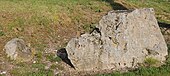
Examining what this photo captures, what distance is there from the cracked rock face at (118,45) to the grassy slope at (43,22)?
0.76m

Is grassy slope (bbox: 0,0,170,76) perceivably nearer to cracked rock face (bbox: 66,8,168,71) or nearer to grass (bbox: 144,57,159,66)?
grass (bbox: 144,57,159,66)

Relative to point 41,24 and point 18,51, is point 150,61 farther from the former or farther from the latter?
point 41,24

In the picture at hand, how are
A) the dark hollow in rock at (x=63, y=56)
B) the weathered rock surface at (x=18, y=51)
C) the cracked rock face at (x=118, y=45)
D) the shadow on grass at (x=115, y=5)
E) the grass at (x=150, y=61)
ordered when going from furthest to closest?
1. the shadow on grass at (x=115, y=5)
2. the weathered rock surface at (x=18, y=51)
3. the dark hollow in rock at (x=63, y=56)
4. the grass at (x=150, y=61)
5. the cracked rock face at (x=118, y=45)

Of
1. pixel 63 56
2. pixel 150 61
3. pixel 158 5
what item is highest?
pixel 158 5

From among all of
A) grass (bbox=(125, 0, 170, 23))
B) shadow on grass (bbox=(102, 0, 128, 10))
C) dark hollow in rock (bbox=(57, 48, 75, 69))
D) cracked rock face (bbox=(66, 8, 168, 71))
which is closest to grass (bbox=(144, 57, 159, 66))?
cracked rock face (bbox=(66, 8, 168, 71))

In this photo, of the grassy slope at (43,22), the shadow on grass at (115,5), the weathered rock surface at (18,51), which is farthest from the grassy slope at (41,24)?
the shadow on grass at (115,5)

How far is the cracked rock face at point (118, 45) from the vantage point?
13.6 meters

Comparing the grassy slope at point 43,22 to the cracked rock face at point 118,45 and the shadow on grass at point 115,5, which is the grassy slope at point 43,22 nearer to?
the shadow on grass at point 115,5

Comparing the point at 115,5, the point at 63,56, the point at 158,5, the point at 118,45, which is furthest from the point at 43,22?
the point at 158,5

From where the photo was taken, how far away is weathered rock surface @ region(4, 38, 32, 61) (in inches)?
566

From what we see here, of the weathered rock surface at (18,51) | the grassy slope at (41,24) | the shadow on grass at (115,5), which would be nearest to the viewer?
the grassy slope at (41,24)

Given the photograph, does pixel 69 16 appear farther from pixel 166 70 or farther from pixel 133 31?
pixel 166 70

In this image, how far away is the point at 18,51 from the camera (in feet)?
47.5

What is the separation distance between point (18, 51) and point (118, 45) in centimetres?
351
